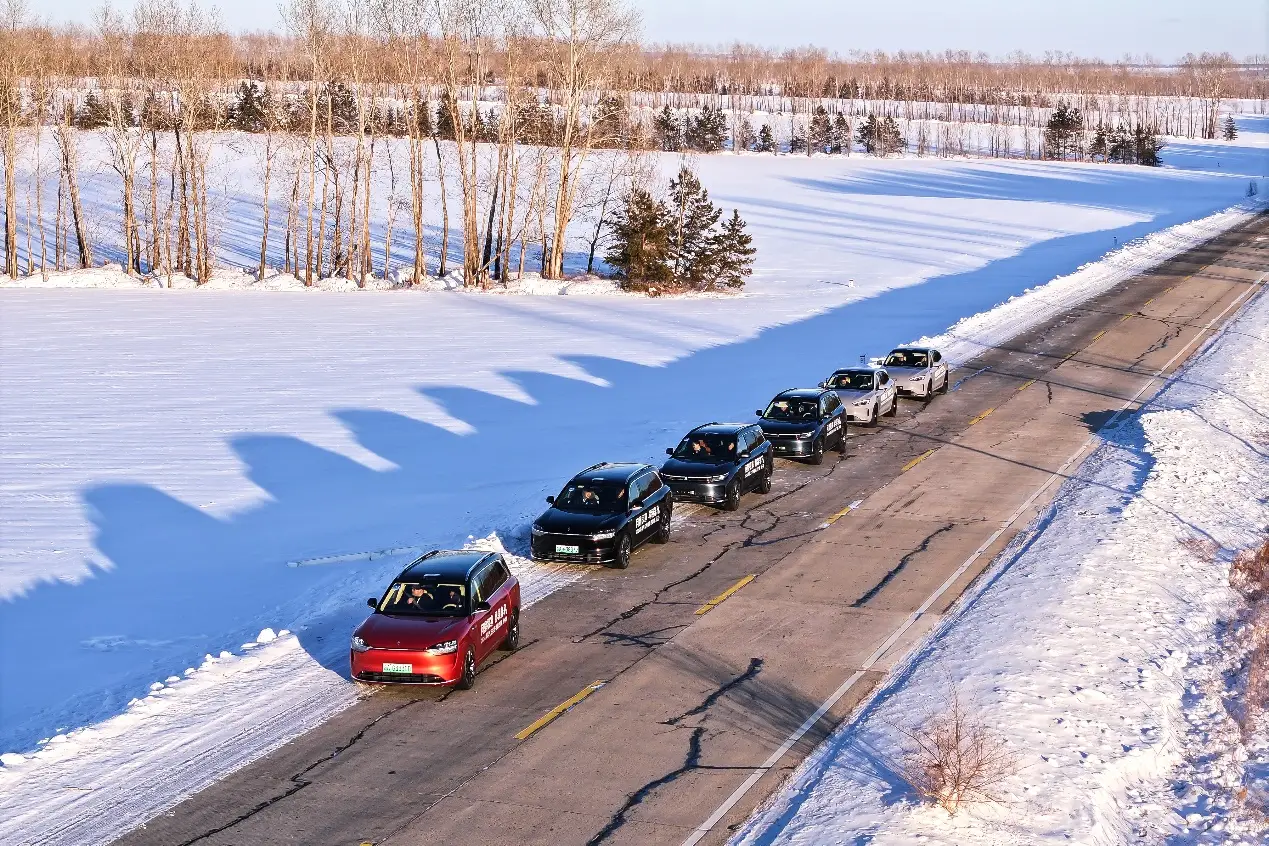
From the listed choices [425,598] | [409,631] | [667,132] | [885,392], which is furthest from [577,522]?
[667,132]

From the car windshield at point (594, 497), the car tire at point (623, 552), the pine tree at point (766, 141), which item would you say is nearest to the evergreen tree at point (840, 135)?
the pine tree at point (766, 141)

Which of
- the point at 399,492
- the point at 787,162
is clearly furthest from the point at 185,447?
the point at 787,162

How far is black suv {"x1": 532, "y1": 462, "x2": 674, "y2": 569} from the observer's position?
21125mm

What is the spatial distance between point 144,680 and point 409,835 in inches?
272

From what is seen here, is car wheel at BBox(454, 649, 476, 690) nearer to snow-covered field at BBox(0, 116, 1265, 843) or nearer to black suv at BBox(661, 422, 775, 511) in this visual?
snow-covered field at BBox(0, 116, 1265, 843)

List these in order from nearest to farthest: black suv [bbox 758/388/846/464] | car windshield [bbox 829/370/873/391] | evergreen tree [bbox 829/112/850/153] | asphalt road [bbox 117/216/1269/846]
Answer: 1. asphalt road [bbox 117/216/1269/846]
2. black suv [bbox 758/388/846/464]
3. car windshield [bbox 829/370/873/391]
4. evergreen tree [bbox 829/112/850/153]

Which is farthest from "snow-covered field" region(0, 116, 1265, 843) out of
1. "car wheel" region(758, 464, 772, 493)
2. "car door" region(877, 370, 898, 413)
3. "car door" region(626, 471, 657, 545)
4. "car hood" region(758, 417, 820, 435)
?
"car wheel" region(758, 464, 772, 493)

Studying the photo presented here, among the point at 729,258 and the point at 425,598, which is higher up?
the point at 729,258

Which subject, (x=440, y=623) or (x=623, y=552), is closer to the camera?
(x=440, y=623)

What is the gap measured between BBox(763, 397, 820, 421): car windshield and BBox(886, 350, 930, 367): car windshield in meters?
7.75

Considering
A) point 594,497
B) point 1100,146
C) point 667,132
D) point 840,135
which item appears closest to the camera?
point 594,497

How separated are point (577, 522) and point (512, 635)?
12.8ft

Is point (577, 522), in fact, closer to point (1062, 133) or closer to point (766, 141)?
point (766, 141)

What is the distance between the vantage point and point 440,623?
1644 cm
